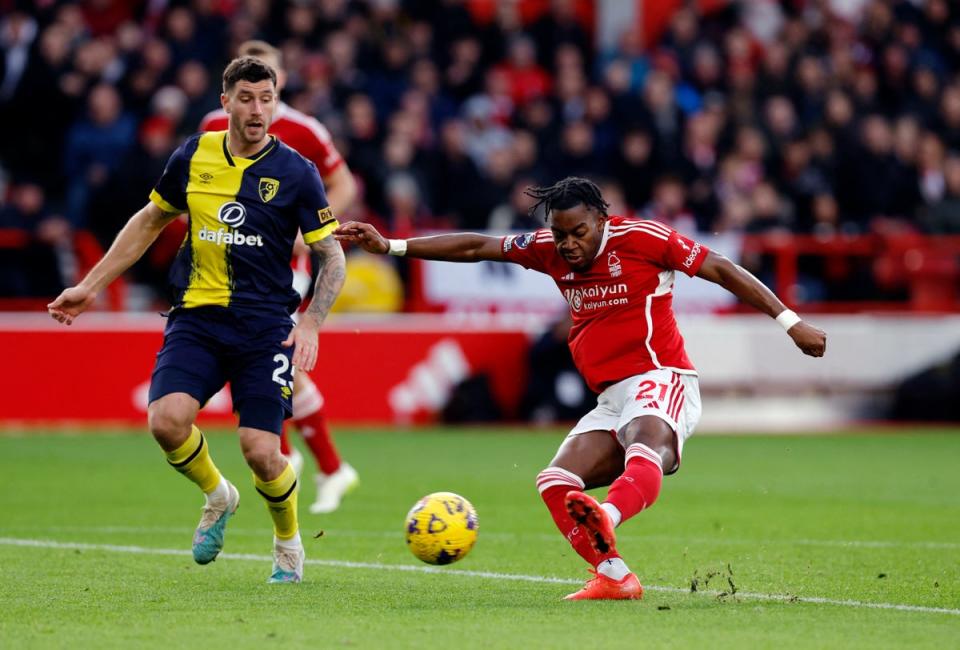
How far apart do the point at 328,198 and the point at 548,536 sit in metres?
2.44

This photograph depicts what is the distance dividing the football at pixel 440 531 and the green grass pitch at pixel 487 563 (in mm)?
187

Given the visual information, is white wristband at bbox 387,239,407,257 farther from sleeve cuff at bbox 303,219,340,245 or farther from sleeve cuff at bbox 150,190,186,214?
sleeve cuff at bbox 150,190,186,214

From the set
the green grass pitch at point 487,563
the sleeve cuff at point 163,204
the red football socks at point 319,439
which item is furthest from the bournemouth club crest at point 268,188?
the red football socks at point 319,439

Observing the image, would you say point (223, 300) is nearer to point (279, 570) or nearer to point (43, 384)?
point (279, 570)

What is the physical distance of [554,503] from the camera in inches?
295

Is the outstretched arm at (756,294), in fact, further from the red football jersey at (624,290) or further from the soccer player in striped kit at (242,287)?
the soccer player in striped kit at (242,287)

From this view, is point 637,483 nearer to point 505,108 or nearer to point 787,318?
point 787,318

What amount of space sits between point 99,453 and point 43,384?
90.7 inches

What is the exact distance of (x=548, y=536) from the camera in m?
9.75

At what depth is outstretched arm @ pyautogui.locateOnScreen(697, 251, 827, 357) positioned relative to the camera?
24.0ft

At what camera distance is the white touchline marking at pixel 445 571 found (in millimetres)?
7023

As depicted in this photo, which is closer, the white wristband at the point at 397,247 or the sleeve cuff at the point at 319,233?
the sleeve cuff at the point at 319,233

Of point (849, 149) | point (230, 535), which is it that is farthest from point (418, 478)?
point (849, 149)

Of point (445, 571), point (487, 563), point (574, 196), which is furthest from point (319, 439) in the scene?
point (574, 196)
